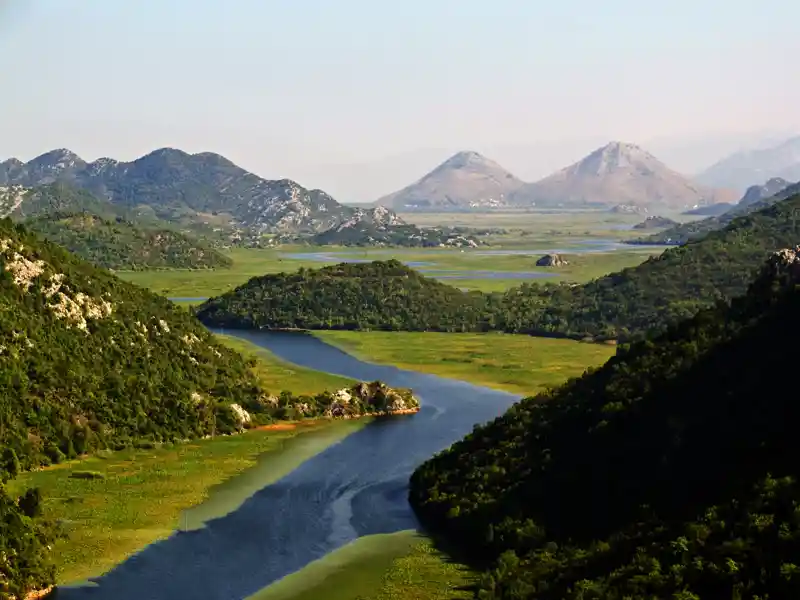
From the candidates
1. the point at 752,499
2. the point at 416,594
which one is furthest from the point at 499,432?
Result: the point at 752,499

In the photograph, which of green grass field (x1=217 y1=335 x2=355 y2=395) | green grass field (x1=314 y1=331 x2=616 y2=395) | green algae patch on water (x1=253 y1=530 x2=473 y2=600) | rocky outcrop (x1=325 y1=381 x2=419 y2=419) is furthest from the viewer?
green grass field (x1=314 y1=331 x2=616 y2=395)

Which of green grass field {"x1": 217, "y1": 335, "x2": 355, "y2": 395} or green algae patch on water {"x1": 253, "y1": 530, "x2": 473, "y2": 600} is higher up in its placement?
green grass field {"x1": 217, "y1": 335, "x2": 355, "y2": 395}

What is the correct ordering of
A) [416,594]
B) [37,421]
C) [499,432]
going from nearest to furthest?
[416,594], [499,432], [37,421]

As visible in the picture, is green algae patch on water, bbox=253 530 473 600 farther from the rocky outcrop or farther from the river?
the rocky outcrop

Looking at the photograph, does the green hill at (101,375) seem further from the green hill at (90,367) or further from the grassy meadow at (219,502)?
the grassy meadow at (219,502)

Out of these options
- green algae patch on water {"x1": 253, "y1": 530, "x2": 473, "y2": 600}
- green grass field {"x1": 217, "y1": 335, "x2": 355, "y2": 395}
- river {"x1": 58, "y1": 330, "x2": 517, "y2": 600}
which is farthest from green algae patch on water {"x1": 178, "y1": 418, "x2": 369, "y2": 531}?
→ green grass field {"x1": 217, "y1": 335, "x2": 355, "y2": 395}

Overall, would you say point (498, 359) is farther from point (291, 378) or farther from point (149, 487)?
point (149, 487)

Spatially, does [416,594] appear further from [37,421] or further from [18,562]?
[37,421]
